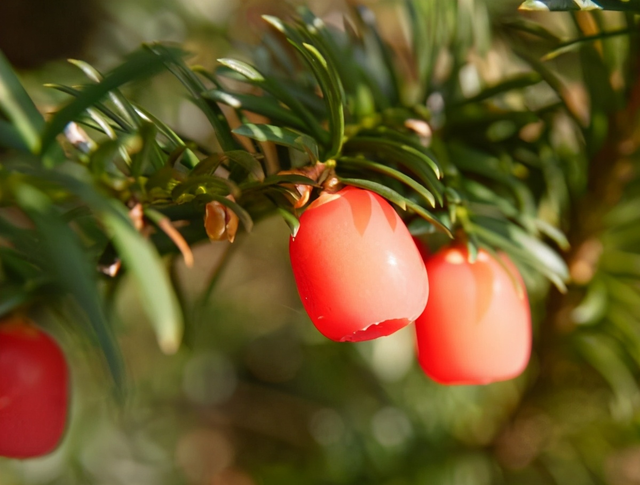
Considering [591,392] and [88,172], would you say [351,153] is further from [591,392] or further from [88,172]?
[591,392]

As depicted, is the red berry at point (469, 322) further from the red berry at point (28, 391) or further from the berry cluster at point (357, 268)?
the red berry at point (28, 391)

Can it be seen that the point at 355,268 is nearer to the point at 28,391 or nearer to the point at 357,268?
the point at 357,268

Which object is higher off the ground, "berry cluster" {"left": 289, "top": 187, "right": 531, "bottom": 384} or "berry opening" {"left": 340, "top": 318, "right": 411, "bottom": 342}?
"berry cluster" {"left": 289, "top": 187, "right": 531, "bottom": 384}

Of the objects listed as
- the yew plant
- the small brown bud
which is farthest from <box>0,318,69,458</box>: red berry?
the small brown bud

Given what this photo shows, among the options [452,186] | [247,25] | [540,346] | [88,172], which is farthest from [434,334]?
[247,25]

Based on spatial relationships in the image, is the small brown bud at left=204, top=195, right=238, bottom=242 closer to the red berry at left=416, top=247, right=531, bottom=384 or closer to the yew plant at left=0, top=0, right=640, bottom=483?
the yew plant at left=0, top=0, right=640, bottom=483

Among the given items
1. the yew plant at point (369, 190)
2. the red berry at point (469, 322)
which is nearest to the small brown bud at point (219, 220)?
the yew plant at point (369, 190)
